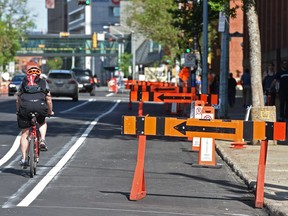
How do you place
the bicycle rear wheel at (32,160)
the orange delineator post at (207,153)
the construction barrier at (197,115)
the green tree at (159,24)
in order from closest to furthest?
the bicycle rear wheel at (32,160) → the orange delineator post at (207,153) → the construction barrier at (197,115) → the green tree at (159,24)

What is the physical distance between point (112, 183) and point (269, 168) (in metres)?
3.02

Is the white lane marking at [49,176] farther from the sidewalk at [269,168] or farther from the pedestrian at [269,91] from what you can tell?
the pedestrian at [269,91]

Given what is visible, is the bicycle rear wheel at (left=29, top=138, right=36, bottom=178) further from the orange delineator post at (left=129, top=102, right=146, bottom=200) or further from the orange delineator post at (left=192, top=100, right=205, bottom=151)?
the orange delineator post at (left=192, top=100, right=205, bottom=151)

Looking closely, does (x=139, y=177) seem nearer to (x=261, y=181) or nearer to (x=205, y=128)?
(x=205, y=128)

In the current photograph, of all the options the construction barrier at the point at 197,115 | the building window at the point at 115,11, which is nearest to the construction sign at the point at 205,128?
the construction barrier at the point at 197,115

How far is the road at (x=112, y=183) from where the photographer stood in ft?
36.2

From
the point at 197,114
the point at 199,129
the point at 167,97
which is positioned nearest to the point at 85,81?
the point at 167,97

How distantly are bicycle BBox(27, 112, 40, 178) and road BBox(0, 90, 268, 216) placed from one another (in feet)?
0.68

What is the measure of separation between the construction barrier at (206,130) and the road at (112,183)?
0.33 meters

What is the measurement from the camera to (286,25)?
43.8m

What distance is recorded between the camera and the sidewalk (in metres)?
11.4

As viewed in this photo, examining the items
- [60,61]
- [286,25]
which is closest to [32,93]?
[286,25]

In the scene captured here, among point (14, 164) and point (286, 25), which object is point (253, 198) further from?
point (286, 25)

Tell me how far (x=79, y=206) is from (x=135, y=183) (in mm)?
978
